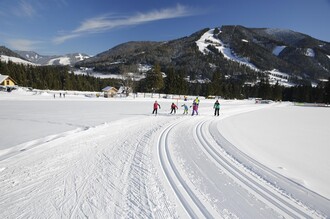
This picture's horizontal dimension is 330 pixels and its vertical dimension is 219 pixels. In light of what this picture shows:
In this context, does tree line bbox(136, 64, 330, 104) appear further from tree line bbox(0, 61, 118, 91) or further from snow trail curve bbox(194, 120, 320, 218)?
snow trail curve bbox(194, 120, 320, 218)

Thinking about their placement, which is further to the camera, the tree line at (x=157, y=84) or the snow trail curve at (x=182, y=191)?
the tree line at (x=157, y=84)

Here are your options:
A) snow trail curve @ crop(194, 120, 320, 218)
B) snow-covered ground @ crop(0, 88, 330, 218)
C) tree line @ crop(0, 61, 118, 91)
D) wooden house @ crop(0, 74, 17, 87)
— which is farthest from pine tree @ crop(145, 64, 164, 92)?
snow trail curve @ crop(194, 120, 320, 218)

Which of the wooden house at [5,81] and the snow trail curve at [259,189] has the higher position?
the wooden house at [5,81]

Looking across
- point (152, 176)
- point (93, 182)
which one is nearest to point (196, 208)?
point (152, 176)

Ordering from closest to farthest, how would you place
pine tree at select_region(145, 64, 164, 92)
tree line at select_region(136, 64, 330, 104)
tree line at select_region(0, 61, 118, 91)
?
pine tree at select_region(145, 64, 164, 92) < tree line at select_region(136, 64, 330, 104) < tree line at select_region(0, 61, 118, 91)

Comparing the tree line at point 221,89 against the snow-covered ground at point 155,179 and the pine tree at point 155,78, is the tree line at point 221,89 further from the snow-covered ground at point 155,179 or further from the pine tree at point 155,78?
the snow-covered ground at point 155,179

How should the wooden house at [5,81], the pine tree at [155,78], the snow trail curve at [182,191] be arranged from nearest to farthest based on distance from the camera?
the snow trail curve at [182,191] < the wooden house at [5,81] < the pine tree at [155,78]

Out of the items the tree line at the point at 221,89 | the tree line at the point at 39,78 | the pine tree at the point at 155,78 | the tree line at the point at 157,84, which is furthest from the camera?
the tree line at the point at 39,78

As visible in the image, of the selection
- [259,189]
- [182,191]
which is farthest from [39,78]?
[259,189]

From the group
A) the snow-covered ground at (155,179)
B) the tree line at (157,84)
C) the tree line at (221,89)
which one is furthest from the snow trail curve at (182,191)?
the tree line at (157,84)

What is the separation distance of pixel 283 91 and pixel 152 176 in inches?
5282

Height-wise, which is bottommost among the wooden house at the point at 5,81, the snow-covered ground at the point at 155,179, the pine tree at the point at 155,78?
the snow-covered ground at the point at 155,179

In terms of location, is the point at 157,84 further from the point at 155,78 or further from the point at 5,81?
the point at 5,81

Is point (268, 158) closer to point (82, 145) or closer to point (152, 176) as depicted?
point (152, 176)
